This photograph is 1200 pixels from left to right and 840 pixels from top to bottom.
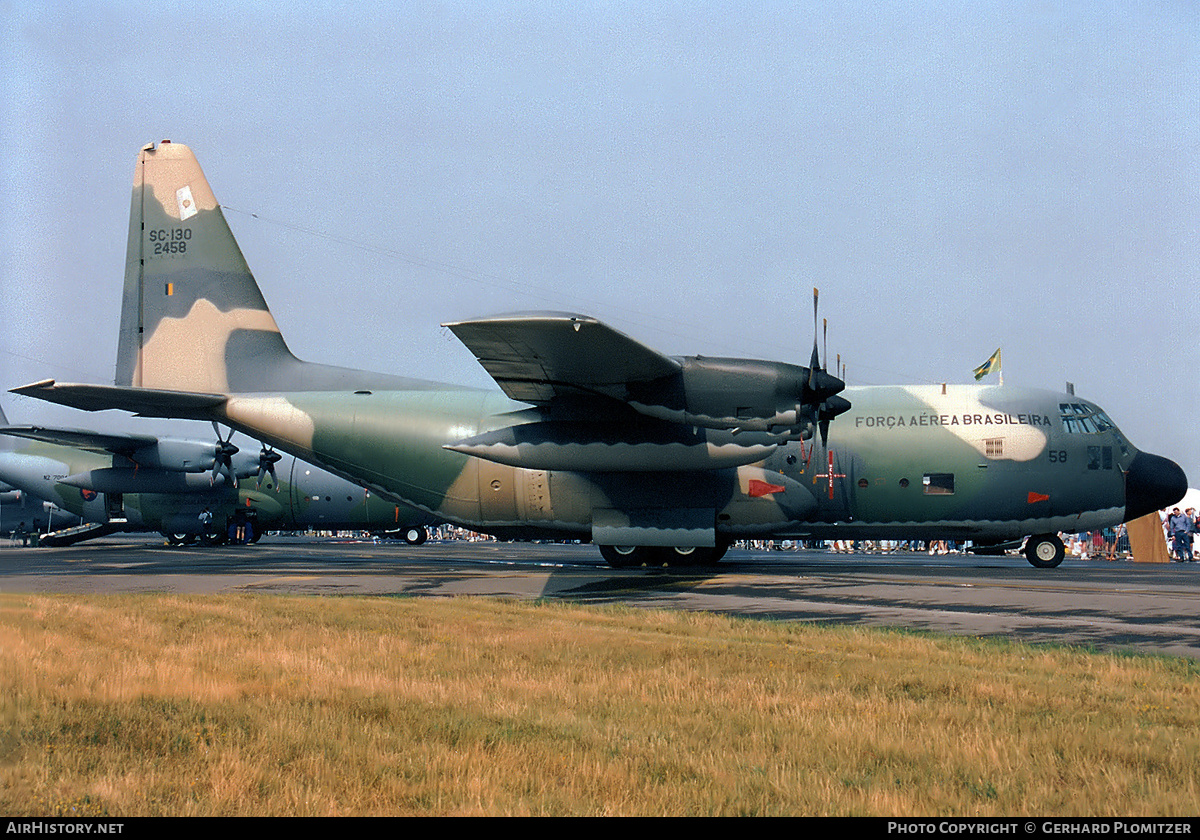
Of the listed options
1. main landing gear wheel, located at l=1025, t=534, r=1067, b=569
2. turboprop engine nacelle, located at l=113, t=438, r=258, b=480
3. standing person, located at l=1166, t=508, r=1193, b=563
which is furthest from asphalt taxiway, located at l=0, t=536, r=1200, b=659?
turboprop engine nacelle, located at l=113, t=438, r=258, b=480

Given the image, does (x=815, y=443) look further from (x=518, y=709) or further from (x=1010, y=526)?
(x=518, y=709)

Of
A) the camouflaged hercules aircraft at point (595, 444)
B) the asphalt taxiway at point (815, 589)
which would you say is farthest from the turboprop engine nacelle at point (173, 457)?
the camouflaged hercules aircraft at point (595, 444)

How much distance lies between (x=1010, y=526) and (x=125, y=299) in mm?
25488

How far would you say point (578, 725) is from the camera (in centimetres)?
634

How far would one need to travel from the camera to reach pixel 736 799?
15.4ft

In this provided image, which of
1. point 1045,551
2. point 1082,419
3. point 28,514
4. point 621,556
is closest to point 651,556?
point 621,556

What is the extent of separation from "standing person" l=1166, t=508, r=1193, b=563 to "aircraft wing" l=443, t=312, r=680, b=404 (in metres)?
30.2

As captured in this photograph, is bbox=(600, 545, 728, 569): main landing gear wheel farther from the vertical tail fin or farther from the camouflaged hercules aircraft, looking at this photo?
the vertical tail fin

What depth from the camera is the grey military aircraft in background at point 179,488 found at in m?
43.6

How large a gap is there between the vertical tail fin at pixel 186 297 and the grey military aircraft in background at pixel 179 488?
602 inches

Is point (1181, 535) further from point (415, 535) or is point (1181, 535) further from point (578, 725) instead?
point (415, 535)

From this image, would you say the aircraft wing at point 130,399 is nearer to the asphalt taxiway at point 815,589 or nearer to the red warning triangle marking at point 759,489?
the asphalt taxiway at point 815,589

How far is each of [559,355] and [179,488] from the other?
34057mm

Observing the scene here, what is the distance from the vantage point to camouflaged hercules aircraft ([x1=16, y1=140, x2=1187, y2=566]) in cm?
2094
